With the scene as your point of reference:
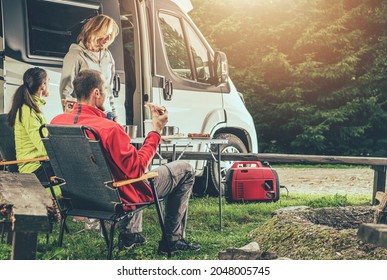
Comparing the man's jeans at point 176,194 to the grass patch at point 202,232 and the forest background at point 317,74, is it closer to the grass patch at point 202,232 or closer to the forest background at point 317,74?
the grass patch at point 202,232

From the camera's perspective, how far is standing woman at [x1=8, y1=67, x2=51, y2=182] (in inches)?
176

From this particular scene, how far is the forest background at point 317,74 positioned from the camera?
318 inches

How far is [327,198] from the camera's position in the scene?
618 cm

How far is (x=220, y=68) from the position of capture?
19.1 feet

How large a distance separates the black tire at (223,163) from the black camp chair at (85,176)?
88.0 inches

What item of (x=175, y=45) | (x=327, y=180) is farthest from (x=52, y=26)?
(x=327, y=180)

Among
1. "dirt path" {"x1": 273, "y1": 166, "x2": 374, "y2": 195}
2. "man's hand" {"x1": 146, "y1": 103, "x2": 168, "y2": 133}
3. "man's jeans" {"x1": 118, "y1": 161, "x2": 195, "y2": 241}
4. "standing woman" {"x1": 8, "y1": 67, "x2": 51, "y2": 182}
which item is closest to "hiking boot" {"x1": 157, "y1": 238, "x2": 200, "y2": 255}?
"man's jeans" {"x1": 118, "y1": 161, "x2": 195, "y2": 241}

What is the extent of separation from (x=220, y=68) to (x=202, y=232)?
4.65 feet

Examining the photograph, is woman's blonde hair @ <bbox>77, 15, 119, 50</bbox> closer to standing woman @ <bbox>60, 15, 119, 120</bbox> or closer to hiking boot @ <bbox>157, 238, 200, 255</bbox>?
standing woman @ <bbox>60, 15, 119, 120</bbox>

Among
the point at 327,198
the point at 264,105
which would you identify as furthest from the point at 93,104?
the point at 264,105

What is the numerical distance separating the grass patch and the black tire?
0.10 m

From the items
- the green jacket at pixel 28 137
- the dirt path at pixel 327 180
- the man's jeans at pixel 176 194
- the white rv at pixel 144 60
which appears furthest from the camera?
the dirt path at pixel 327 180

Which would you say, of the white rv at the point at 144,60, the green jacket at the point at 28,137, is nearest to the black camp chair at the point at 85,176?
the green jacket at the point at 28,137
